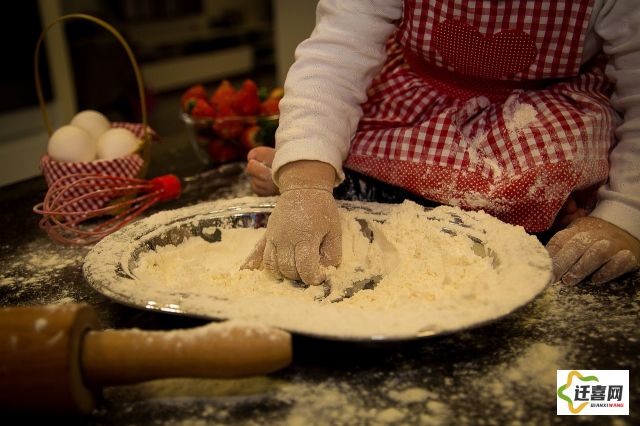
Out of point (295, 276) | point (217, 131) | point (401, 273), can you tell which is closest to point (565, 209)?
point (401, 273)

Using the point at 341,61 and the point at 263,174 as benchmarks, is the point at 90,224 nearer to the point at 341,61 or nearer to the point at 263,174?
the point at 263,174

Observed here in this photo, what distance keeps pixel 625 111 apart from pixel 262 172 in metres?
0.63

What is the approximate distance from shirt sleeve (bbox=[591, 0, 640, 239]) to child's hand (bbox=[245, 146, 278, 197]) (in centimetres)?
56

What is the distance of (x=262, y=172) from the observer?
45.6 inches

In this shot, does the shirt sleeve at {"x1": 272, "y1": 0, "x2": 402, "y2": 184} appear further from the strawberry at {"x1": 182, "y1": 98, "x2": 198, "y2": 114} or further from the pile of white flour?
the strawberry at {"x1": 182, "y1": 98, "x2": 198, "y2": 114}

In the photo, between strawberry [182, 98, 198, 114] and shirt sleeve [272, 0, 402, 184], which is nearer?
shirt sleeve [272, 0, 402, 184]

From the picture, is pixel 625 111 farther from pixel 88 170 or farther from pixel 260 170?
pixel 88 170

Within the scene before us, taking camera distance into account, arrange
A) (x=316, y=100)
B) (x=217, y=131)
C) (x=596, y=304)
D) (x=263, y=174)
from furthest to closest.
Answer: (x=217, y=131) < (x=263, y=174) < (x=316, y=100) < (x=596, y=304)

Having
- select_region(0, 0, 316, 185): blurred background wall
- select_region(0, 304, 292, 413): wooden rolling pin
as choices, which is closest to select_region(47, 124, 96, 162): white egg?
select_region(0, 304, 292, 413): wooden rolling pin

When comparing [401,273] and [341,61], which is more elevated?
[341,61]

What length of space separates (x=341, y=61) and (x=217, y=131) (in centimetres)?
60

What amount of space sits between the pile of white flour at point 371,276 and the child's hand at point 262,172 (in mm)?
108

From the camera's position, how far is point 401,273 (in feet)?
2.72
